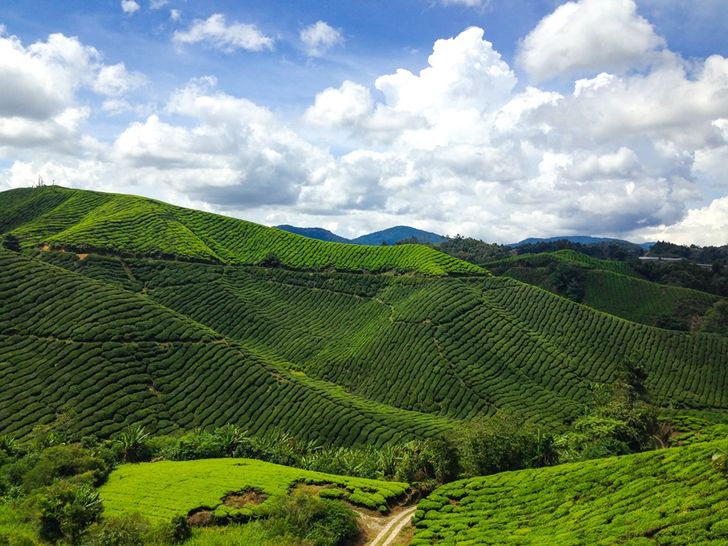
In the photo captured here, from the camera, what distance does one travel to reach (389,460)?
5084cm

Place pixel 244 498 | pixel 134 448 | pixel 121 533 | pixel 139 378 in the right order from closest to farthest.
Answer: pixel 121 533
pixel 244 498
pixel 134 448
pixel 139 378

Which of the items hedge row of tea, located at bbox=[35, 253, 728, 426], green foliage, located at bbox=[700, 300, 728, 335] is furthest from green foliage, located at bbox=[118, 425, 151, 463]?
green foliage, located at bbox=[700, 300, 728, 335]

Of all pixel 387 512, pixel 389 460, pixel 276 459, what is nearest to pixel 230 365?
pixel 276 459

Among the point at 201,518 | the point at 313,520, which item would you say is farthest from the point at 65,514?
the point at 313,520

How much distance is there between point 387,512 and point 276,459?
18.7 meters

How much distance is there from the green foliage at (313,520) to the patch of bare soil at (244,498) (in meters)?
4.02

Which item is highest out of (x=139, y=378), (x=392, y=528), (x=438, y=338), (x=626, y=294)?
(x=626, y=294)

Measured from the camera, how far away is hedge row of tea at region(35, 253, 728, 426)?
89188 mm

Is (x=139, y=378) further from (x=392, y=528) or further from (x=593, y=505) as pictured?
(x=593, y=505)

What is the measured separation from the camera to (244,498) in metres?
38.2

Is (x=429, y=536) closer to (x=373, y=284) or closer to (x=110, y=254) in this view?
(x=373, y=284)

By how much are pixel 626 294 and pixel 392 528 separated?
156 metres

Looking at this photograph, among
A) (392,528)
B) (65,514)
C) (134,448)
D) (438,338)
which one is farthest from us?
(438,338)

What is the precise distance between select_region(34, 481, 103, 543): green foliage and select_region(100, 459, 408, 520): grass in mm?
3504
